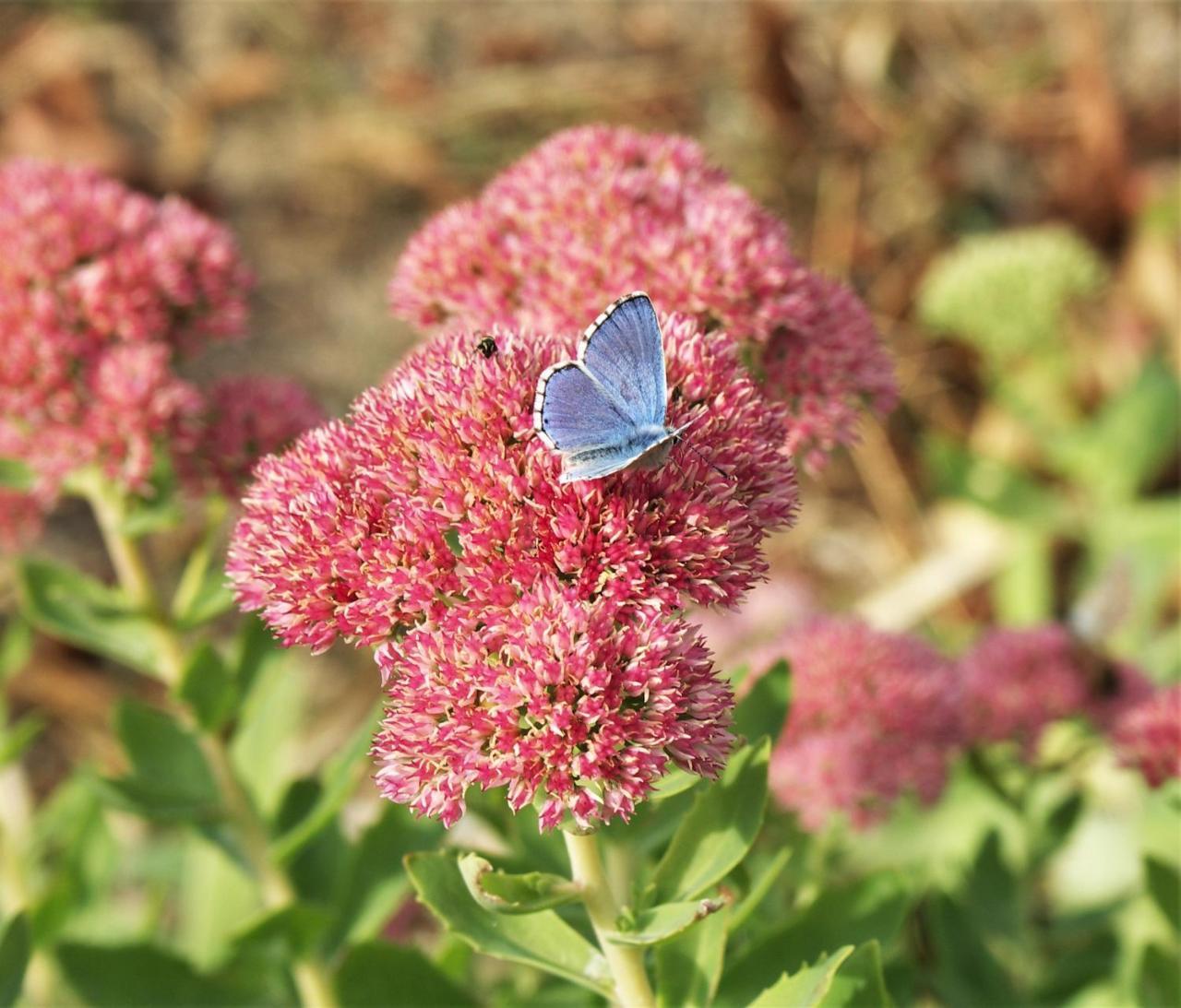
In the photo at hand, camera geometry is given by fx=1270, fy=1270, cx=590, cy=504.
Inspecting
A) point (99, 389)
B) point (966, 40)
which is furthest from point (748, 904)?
point (966, 40)

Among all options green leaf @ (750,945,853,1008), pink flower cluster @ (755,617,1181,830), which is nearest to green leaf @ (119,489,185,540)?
pink flower cluster @ (755,617,1181,830)

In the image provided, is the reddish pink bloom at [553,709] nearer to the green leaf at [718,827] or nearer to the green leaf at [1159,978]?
the green leaf at [718,827]

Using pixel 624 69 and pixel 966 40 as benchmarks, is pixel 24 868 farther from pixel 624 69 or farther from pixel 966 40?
pixel 966 40

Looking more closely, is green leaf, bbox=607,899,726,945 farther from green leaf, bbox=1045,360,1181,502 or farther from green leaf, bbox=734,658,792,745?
green leaf, bbox=1045,360,1181,502

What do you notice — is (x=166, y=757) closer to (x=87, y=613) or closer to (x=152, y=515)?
(x=87, y=613)

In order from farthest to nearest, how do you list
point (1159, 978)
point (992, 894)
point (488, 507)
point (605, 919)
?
point (992, 894)
point (1159, 978)
point (605, 919)
point (488, 507)

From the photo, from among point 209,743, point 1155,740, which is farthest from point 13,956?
point 1155,740
